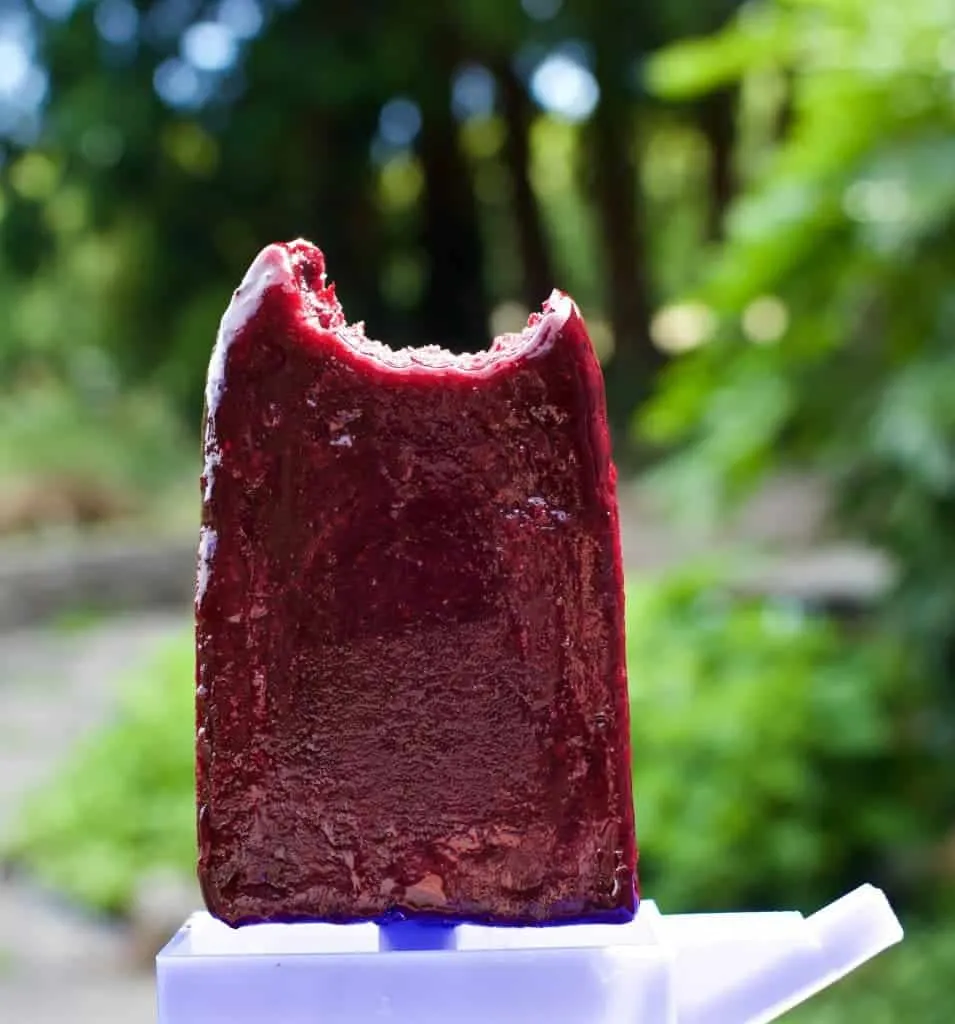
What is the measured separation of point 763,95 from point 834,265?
467 inches

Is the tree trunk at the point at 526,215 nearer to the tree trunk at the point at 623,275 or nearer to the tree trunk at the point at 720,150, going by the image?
the tree trunk at the point at 623,275

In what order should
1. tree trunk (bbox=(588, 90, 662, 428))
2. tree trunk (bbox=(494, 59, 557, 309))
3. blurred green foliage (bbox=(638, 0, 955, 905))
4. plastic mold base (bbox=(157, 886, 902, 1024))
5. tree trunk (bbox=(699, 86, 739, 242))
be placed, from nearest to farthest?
plastic mold base (bbox=(157, 886, 902, 1024)) < blurred green foliage (bbox=(638, 0, 955, 905)) < tree trunk (bbox=(494, 59, 557, 309)) < tree trunk (bbox=(588, 90, 662, 428)) < tree trunk (bbox=(699, 86, 739, 242))

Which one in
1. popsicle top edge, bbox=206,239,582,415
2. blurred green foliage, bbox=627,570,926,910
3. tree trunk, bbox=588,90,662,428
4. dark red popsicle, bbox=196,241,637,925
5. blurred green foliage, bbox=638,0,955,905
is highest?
tree trunk, bbox=588,90,662,428

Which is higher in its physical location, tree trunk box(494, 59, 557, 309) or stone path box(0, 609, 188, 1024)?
tree trunk box(494, 59, 557, 309)

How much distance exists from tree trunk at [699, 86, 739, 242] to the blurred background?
0.13 ft

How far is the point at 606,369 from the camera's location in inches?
516

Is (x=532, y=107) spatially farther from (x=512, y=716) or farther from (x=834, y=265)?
(x=512, y=716)

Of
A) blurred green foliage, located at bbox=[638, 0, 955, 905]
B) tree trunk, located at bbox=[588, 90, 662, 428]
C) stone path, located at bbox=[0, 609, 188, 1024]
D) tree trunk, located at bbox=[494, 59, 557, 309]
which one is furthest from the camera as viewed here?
tree trunk, located at bbox=[588, 90, 662, 428]

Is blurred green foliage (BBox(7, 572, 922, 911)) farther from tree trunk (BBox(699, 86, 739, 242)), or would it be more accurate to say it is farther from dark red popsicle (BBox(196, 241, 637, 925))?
tree trunk (BBox(699, 86, 739, 242))

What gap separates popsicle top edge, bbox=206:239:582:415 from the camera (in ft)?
2.85

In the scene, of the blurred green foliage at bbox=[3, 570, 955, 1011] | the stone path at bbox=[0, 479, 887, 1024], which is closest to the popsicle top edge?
the blurred green foliage at bbox=[3, 570, 955, 1011]

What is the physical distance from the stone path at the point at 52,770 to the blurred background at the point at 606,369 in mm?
20

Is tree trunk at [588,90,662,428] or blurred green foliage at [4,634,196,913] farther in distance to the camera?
tree trunk at [588,90,662,428]

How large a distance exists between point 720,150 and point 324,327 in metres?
13.0
